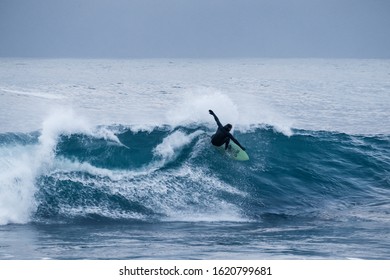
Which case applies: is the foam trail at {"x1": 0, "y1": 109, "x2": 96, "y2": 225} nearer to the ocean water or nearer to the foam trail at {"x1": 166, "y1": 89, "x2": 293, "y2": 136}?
the ocean water

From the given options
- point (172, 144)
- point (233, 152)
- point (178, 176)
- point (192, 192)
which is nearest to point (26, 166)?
point (178, 176)

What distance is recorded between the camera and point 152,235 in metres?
13.2

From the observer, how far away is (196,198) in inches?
624

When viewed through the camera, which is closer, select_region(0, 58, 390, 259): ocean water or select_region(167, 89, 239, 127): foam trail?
select_region(0, 58, 390, 259): ocean water

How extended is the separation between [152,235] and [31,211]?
3.60 metres

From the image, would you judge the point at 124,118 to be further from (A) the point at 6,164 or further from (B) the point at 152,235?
(B) the point at 152,235

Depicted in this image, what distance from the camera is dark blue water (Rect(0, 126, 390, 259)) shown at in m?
12.2

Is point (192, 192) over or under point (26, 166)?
under

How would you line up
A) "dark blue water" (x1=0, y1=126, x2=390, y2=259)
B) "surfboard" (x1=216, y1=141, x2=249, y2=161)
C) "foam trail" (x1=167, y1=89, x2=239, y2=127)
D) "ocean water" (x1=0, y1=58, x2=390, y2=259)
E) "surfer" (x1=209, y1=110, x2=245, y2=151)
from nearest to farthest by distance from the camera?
"dark blue water" (x1=0, y1=126, x2=390, y2=259) → "ocean water" (x1=0, y1=58, x2=390, y2=259) → "surfer" (x1=209, y1=110, x2=245, y2=151) → "surfboard" (x1=216, y1=141, x2=249, y2=161) → "foam trail" (x1=167, y1=89, x2=239, y2=127)

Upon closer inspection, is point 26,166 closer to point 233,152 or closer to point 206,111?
point 233,152

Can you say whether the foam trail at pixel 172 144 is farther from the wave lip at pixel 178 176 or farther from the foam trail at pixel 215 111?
the foam trail at pixel 215 111

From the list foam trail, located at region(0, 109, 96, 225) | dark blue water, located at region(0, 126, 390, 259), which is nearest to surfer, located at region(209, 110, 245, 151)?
dark blue water, located at region(0, 126, 390, 259)

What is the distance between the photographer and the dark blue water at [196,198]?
12195 mm

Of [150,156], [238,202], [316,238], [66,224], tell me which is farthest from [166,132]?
[316,238]
